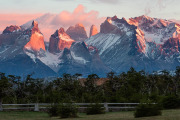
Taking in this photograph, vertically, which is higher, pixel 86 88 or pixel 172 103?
pixel 86 88

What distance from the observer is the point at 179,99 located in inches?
1481

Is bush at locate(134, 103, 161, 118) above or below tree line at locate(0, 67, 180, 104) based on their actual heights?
below

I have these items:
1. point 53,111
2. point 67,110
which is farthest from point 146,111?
point 53,111

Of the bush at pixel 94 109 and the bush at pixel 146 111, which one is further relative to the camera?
the bush at pixel 94 109

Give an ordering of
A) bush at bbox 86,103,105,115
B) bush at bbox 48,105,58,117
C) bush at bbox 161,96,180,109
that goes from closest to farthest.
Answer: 1. bush at bbox 48,105,58,117
2. bush at bbox 86,103,105,115
3. bush at bbox 161,96,180,109

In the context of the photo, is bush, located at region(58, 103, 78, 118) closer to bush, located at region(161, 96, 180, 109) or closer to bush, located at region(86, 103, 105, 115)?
bush, located at region(86, 103, 105, 115)

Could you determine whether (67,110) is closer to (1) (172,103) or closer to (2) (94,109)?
(2) (94,109)

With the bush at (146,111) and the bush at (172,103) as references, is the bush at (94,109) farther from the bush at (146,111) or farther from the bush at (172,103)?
the bush at (146,111)

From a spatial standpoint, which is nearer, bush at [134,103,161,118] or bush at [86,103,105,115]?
bush at [134,103,161,118]

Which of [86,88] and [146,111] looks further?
[86,88]

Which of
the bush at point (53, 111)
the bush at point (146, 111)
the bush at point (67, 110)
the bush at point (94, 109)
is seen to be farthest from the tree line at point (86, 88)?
the bush at point (146, 111)

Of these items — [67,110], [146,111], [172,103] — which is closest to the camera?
[146,111]

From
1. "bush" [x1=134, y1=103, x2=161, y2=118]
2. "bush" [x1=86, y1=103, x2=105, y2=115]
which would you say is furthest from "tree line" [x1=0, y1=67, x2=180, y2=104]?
"bush" [x1=134, y1=103, x2=161, y2=118]

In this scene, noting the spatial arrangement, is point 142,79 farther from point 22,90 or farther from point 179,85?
point 22,90
